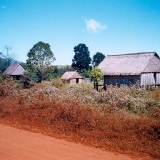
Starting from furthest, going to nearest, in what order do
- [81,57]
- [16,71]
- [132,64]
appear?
[81,57]
[16,71]
[132,64]

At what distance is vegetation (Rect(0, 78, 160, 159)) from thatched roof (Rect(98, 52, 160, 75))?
10507mm

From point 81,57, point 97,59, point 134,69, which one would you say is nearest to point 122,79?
point 134,69

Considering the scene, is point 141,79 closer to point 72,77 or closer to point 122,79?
point 122,79

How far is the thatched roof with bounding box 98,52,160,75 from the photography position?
2378 cm

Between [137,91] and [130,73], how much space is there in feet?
32.3

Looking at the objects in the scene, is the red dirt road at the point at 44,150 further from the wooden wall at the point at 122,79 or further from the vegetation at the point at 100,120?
the wooden wall at the point at 122,79

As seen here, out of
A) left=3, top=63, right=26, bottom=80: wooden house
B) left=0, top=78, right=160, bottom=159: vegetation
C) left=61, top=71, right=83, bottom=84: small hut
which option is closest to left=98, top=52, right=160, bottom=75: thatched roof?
left=0, top=78, right=160, bottom=159: vegetation

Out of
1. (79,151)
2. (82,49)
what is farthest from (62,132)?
(82,49)

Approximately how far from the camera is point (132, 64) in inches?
987

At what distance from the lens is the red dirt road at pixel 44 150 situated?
584 cm

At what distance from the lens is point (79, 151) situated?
646 centimetres

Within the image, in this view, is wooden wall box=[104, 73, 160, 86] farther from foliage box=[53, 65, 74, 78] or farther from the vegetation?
foliage box=[53, 65, 74, 78]

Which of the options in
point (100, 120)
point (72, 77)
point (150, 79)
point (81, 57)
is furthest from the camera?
point (81, 57)

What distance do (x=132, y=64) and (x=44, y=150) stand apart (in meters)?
21.1
